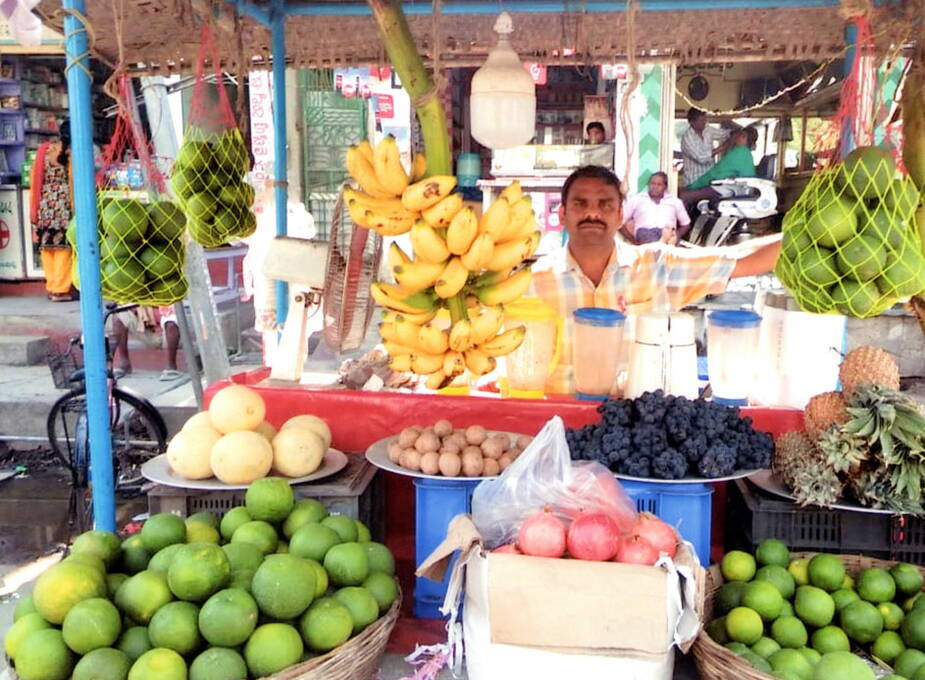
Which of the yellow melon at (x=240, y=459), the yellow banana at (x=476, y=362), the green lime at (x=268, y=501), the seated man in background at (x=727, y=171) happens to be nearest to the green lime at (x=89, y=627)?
the green lime at (x=268, y=501)

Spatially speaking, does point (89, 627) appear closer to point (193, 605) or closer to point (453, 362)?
point (193, 605)

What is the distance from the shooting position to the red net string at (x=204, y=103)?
2439 millimetres

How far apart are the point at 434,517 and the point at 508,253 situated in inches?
27.2

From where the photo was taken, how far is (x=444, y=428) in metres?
2.20

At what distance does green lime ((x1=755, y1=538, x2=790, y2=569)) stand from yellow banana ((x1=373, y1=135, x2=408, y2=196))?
3.93 ft

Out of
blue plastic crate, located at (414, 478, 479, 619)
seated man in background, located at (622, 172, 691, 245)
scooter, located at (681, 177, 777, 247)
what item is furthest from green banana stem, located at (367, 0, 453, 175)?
scooter, located at (681, 177, 777, 247)

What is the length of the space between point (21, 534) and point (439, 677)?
127 inches

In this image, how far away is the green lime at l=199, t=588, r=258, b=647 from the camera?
1512 millimetres

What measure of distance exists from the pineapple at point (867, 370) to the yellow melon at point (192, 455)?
1688mm

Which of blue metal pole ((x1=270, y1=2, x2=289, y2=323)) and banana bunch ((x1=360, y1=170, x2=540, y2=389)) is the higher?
blue metal pole ((x1=270, y1=2, x2=289, y2=323))

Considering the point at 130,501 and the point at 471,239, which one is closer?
the point at 471,239

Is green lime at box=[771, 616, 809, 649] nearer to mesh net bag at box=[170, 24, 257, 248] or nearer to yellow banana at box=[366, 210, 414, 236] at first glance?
yellow banana at box=[366, 210, 414, 236]

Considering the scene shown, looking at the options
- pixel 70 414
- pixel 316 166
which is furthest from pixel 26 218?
pixel 70 414

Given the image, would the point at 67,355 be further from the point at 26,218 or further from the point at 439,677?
the point at 26,218
